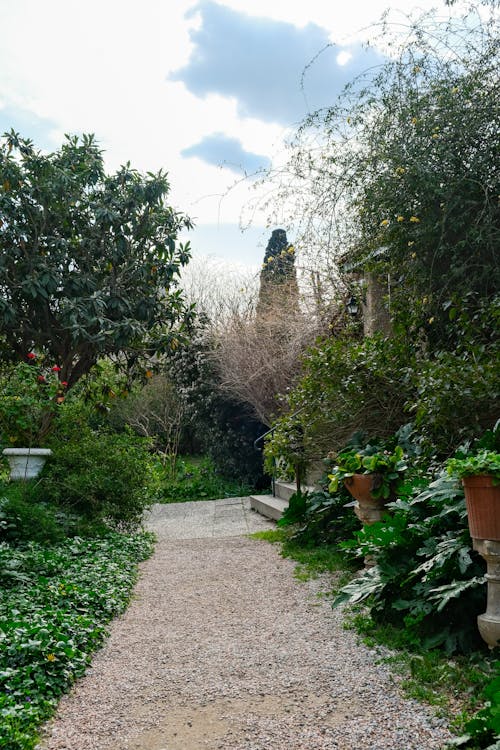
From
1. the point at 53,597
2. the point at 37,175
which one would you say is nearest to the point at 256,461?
the point at 37,175

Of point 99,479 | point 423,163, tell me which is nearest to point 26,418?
point 99,479

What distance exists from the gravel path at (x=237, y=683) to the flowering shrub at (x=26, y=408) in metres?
2.91

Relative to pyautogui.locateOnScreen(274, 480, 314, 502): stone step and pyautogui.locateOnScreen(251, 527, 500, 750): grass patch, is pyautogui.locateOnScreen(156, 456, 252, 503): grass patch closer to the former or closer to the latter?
pyautogui.locateOnScreen(274, 480, 314, 502): stone step

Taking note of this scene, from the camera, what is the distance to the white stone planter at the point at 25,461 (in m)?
6.50

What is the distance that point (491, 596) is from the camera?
2.64 metres

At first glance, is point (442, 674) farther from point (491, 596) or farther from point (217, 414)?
point (217, 414)

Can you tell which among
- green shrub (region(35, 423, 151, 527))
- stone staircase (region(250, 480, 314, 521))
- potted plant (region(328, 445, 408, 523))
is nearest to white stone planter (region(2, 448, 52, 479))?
green shrub (region(35, 423, 151, 527))

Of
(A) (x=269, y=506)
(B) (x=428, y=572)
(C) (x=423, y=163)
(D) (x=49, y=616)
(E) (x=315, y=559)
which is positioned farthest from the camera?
(A) (x=269, y=506)

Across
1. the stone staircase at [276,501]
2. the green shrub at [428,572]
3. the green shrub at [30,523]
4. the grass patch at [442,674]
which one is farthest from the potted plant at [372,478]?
the stone staircase at [276,501]

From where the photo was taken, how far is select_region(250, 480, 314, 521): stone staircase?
7441 millimetres

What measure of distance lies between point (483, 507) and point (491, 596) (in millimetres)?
381

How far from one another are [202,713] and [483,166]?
3889mm

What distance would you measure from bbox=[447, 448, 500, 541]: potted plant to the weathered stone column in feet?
0.14

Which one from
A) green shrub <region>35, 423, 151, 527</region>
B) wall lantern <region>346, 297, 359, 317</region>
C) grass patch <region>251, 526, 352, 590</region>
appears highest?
wall lantern <region>346, 297, 359, 317</region>
